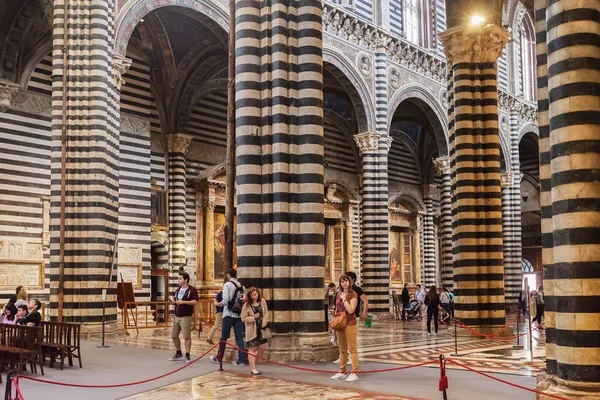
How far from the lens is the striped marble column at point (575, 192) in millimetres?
6516

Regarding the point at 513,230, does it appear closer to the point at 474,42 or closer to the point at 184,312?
the point at 474,42

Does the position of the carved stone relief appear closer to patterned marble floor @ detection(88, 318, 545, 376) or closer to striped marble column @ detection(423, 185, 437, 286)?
patterned marble floor @ detection(88, 318, 545, 376)

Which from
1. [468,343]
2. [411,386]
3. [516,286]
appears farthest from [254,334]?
[516,286]

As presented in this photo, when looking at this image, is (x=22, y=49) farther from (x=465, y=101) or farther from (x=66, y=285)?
(x=465, y=101)

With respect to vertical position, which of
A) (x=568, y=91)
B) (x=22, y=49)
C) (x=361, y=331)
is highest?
(x=22, y=49)

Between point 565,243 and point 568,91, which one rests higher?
point 568,91

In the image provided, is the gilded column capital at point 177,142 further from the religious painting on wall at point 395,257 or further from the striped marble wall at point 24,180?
the religious painting on wall at point 395,257

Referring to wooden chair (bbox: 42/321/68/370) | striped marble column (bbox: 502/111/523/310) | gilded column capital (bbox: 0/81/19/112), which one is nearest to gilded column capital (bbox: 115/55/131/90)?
gilded column capital (bbox: 0/81/19/112)

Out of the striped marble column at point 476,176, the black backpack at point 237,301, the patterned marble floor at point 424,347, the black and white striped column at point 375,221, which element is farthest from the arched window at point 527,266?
the black backpack at point 237,301

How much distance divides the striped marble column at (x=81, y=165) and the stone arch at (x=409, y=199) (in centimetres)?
1999

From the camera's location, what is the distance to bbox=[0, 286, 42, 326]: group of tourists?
10.4 m

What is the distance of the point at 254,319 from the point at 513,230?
24.1m

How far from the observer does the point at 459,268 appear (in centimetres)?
1548

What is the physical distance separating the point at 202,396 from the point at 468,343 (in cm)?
769
